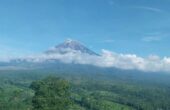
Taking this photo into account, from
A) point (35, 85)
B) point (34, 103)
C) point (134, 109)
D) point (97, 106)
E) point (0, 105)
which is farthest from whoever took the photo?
point (134, 109)

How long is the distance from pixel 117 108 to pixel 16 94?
155 ft

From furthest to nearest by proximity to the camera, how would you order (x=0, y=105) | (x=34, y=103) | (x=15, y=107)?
(x=15, y=107)
(x=0, y=105)
(x=34, y=103)

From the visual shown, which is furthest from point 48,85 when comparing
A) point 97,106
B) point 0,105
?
point 97,106

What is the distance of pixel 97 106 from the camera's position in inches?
7308

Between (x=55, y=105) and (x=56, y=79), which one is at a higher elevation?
(x=56, y=79)

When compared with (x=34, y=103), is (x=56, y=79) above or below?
above

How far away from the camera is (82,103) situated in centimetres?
19525

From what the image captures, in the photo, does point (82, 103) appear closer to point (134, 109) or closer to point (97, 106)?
point (97, 106)

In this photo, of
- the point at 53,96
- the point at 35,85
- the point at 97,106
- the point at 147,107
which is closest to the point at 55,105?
the point at 53,96

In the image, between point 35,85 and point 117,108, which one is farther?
point 117,108

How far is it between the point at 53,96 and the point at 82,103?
124260 millimetres

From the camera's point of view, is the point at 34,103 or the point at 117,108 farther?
the point at 117,108

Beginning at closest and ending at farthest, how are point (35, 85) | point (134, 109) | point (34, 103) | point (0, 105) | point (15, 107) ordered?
1. point (34, 103)
2. point (35, 85)
3. point (0, 105)
4. point (15, 107)
5. point (134, 109)

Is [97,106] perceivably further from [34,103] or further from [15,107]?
[34,103]
